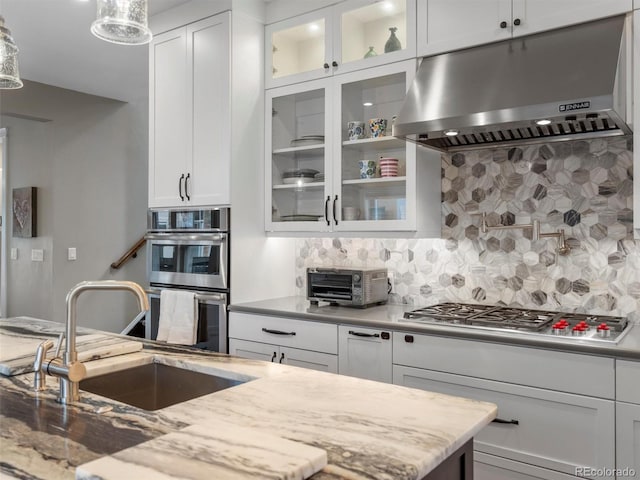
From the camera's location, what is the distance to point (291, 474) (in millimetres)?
842

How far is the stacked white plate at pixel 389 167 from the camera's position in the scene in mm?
2859

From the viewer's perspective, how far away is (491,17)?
248cm

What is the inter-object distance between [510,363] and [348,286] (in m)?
1.02

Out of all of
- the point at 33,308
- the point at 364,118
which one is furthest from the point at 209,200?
the point at 33,308

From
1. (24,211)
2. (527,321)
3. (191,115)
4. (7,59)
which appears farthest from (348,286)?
(24,211)

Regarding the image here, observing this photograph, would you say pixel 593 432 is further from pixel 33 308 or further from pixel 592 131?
pixel 33 308

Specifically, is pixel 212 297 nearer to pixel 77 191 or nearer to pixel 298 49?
pixel 298 49

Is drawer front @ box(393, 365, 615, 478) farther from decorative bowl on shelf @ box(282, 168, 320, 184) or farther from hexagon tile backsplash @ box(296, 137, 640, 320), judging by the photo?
decorative bowl on shelf @ box(282, 168, 320, 184)

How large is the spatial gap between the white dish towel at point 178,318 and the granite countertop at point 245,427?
1706 millimetres

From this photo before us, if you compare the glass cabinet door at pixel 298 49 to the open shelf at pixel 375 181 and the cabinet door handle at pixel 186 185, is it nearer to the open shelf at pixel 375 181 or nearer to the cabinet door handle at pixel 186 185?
the open shelf at pixel 375 181

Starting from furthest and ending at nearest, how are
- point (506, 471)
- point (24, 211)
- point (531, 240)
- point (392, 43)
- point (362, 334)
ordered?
point (24, 211) < point (392, 43) < point (531, 240) < point (362, 334) < point (506, 471)

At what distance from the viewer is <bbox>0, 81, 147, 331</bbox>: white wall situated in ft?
15.8

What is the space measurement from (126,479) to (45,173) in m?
4.74

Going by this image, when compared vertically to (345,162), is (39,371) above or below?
below
